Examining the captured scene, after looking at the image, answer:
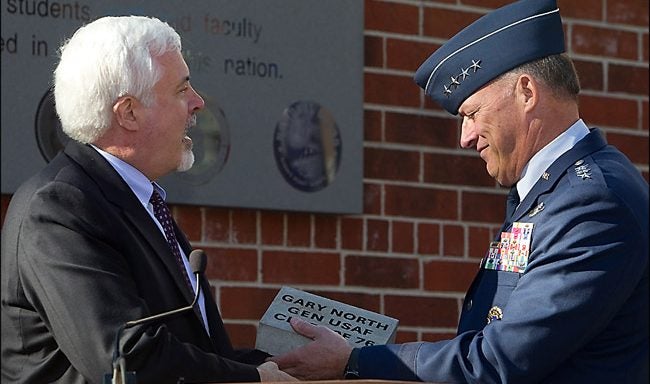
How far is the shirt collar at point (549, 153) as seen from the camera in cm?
462

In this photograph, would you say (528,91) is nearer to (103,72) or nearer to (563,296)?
(563,296)

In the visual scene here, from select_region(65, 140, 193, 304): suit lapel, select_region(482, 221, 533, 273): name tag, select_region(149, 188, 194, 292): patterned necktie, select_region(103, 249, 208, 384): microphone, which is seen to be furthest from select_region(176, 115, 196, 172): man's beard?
select_region(482, 221, 533, 273): name tag

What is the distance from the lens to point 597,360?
4320 millimetres

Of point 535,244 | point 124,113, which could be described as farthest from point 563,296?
point 124,113

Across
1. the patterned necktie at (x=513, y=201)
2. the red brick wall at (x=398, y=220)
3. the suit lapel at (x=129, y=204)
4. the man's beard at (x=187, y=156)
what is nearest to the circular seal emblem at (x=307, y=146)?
the red brick wall at (x=398, y=220)

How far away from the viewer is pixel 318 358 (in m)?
4.49

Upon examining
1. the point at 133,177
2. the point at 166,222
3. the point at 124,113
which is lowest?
the point at 166,222

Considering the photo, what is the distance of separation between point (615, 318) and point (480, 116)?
688 millimetres

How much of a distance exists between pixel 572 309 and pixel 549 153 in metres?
0.52

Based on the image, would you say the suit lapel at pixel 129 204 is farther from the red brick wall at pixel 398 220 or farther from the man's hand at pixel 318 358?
the red brick wall at pixel 398 220

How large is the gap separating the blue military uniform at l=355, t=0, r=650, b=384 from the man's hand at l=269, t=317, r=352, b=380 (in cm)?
5

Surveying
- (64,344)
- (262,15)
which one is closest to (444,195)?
(262,15)

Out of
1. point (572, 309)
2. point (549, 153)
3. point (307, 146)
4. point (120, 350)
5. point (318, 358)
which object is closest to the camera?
point (120, 350)

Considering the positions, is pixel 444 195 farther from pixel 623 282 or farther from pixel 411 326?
pixel 623 282
